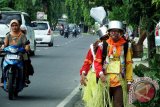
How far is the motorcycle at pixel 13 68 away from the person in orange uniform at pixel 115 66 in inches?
190

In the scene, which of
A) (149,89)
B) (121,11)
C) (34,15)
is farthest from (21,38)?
(34,15)

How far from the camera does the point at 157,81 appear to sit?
916 centimetres

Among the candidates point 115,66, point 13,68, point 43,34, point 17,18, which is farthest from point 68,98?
point 43,34

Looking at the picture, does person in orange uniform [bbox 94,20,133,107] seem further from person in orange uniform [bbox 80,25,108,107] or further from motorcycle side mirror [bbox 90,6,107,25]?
motorcycle side mirror [bbox 90,6,107,25]

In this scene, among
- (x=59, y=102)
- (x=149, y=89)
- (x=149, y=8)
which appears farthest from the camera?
(x=59, y=102)

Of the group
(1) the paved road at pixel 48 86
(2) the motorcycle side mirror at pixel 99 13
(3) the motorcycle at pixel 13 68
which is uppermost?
(2) the motorcycle side mirror at pixel 99 13

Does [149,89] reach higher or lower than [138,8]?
lower

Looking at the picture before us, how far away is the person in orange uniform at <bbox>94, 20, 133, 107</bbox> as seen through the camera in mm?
8695

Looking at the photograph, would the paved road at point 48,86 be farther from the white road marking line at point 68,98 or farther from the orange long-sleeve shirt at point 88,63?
the orange long-sleeve shirt at point 88,63

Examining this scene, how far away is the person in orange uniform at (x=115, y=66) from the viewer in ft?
28.5

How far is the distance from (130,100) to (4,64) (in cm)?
532

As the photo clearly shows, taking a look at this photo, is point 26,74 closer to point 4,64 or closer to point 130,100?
point 4,64

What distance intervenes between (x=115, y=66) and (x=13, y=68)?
5.00 metres

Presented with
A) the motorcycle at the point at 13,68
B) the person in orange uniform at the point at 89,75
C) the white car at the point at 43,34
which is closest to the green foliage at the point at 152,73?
the person in orange uniform at the point at 89,75
